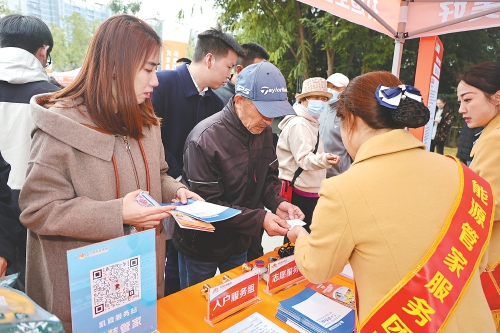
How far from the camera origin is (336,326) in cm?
117

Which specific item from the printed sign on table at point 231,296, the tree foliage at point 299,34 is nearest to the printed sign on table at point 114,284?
the printed sign on table at point 231,296

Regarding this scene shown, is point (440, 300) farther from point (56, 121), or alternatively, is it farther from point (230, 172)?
point (56, 121)

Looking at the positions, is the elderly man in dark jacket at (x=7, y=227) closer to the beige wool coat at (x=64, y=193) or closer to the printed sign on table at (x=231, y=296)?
the beige wool coat at (x=64, y=193)

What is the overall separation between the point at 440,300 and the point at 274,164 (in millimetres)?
1176

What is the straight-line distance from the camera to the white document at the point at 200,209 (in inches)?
46.9

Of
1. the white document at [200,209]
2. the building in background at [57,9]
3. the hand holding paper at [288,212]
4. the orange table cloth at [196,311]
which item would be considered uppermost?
the building in background at [57,9]

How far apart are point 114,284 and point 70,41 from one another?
13583mm

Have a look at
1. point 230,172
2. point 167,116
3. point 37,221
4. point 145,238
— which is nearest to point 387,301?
point 145,238

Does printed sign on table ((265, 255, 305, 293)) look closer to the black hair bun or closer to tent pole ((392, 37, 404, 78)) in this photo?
the black hair bun

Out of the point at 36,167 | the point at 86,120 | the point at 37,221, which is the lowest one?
the point at 37,221

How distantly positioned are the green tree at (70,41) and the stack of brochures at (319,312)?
12838 millimetres

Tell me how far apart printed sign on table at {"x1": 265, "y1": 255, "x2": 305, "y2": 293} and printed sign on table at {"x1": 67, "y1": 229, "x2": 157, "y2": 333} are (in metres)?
0.48

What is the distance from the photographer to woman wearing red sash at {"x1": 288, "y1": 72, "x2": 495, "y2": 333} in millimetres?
916

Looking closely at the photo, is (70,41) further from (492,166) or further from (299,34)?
(492,166)
